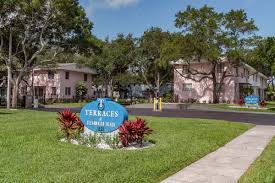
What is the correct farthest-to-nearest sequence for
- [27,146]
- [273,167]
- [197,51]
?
1. [197,51]
2. [27,146]
3. [273,167]

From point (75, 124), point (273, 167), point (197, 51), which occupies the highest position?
point (197, 51)

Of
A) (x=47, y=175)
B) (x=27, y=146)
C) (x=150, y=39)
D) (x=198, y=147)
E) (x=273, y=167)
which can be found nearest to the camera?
(x=47, y=175)

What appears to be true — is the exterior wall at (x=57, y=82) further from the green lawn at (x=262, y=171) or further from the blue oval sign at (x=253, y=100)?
the green lawn at (x=262, y=171)

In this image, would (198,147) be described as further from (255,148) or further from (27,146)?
(27,146)

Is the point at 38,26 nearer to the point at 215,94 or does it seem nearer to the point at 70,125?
the point at 215,94

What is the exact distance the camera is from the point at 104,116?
35.3 feet

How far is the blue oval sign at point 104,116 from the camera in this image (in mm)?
10549

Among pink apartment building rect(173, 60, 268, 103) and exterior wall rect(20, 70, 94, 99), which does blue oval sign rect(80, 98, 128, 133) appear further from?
exterior wall rect(20, 70, 94, 99)

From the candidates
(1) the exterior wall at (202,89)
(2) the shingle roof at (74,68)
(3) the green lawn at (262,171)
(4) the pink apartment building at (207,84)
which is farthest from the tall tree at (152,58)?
(3) the green lawn at (262,171)

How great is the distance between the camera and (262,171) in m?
7.76

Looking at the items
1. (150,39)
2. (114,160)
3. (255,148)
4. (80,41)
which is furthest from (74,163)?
(150,39)

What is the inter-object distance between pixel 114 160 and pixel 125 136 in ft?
5.97

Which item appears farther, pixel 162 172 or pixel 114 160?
pixel 114 160

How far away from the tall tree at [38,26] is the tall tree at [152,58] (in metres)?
14.7
